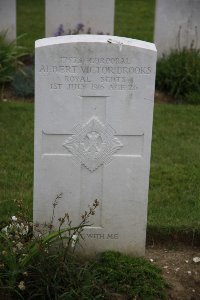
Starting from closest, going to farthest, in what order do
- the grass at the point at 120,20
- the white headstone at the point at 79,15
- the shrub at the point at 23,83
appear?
the shrub at the point at 23,83, the white headstone at the point at 79,15, the grass at the point at 120,20

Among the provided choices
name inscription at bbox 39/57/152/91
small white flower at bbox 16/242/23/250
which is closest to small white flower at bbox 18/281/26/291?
small white flower at bbox 16/242/23/250

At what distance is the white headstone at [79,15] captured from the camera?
9344 millimetres

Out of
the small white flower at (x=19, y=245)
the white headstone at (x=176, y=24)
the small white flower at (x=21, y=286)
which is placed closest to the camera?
the small white flower at (x=21, y=286)

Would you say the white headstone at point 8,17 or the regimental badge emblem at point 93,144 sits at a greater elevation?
the white headstone at point 8,17

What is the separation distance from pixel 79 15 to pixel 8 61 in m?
1.47

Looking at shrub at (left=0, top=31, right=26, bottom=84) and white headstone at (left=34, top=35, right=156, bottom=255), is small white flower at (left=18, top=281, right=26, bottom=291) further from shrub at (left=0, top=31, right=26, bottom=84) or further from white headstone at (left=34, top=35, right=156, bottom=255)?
shrub at (left=0, top=31, right=26, bottom=84)

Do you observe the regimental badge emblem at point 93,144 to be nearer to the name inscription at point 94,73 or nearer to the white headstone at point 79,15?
the name inscription at point 94,73

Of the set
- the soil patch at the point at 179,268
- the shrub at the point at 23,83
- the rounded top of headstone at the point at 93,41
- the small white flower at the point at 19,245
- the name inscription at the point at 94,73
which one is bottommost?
the soil patch at the point at 179,268

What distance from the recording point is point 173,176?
6059mm

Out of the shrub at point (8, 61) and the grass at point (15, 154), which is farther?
the shrub at point (8, 61)

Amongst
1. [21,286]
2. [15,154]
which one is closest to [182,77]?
[15,154]

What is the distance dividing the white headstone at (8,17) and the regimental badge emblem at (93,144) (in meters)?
5.30

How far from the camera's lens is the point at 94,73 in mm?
4148

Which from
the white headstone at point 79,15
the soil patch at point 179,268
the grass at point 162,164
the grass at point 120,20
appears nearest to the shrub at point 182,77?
the grass at point 162,164
